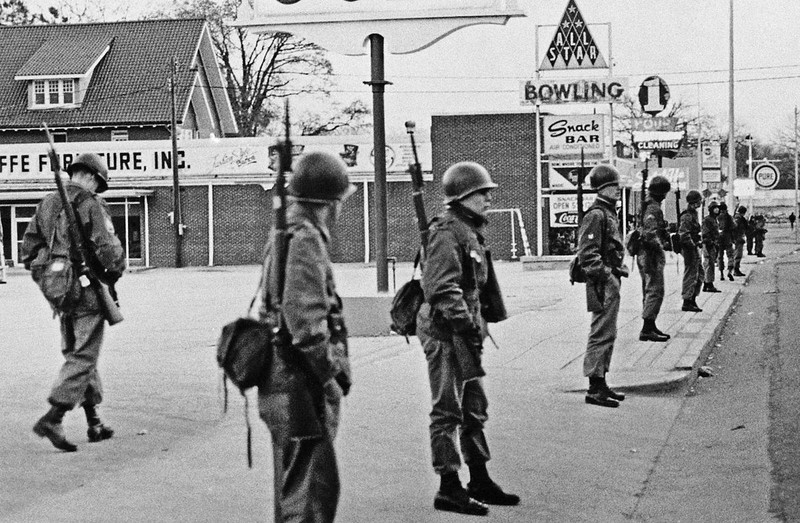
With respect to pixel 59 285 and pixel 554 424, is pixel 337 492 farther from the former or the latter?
pixel 554 424

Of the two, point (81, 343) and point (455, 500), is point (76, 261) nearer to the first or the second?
point (81, 343)

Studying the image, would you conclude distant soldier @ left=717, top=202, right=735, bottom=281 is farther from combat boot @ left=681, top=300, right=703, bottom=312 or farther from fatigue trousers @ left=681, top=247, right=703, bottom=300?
combat boot @ left=681, top=300, right=703, bottom=312

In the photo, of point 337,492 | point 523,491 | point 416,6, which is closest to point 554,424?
point 523,491

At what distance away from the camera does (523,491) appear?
6.96 meters

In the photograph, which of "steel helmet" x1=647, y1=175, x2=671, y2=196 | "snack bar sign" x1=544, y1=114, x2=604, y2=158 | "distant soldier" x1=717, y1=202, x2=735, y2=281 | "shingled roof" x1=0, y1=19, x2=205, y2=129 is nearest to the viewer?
"steel helmet" x1=647, y1=175, x2=671, y2=196

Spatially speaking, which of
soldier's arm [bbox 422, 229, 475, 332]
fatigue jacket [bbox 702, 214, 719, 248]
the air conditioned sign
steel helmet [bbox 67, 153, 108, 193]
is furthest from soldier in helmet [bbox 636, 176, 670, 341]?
the air conditioned sign

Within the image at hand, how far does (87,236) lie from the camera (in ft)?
26.4

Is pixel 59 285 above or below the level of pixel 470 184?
below

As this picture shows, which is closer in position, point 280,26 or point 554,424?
point 554,424

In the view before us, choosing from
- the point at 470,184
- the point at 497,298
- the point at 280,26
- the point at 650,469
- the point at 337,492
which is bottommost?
the point at 650,469

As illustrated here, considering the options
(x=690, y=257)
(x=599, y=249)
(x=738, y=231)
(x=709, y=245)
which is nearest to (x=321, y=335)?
(x=599, y=249)

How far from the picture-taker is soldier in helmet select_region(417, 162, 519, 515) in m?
6.45

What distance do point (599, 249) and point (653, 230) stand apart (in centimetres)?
459

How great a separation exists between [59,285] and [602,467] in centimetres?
363
